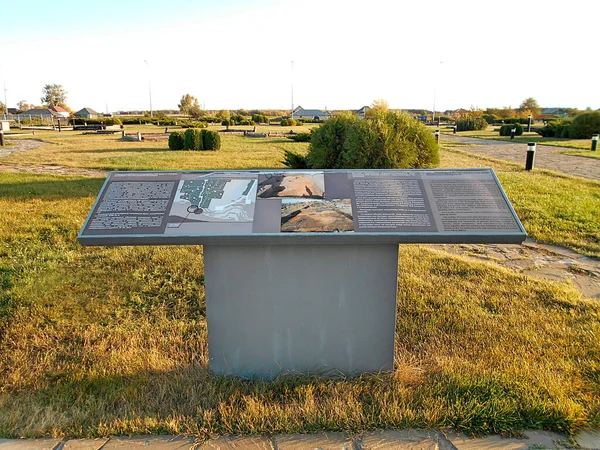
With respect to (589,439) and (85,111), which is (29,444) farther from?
(85,111)

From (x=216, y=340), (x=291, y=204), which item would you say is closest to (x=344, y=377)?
(x=216, y=340)

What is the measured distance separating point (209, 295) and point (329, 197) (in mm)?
905

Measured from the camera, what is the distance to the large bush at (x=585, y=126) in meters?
24.7

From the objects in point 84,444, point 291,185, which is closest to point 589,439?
point 291,185

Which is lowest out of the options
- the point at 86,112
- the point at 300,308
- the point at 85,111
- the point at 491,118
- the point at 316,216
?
the point at 300,308

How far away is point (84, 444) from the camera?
84.3 inches

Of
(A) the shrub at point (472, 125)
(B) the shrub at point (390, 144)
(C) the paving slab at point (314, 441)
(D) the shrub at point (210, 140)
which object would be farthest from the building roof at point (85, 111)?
(C) the paving slab at point (314, 441)

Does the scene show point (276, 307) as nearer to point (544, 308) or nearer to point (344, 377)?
point (344, 377)

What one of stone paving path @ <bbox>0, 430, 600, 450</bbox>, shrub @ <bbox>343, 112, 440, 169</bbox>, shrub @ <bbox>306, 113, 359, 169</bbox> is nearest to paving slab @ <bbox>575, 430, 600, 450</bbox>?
stone paving path @ <bbox>0, 430, 600, 450</bbox>

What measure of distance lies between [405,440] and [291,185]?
4.99 ft

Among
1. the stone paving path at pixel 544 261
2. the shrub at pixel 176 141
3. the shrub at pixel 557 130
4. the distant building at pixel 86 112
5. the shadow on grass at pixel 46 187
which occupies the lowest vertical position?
the stone paving path at pixel 544 261

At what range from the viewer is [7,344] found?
3.17m

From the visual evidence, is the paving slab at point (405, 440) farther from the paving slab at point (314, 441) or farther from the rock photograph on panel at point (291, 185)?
the rock photograph on panel at point (291, 185)

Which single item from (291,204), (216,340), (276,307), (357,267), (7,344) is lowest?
(7,344)
